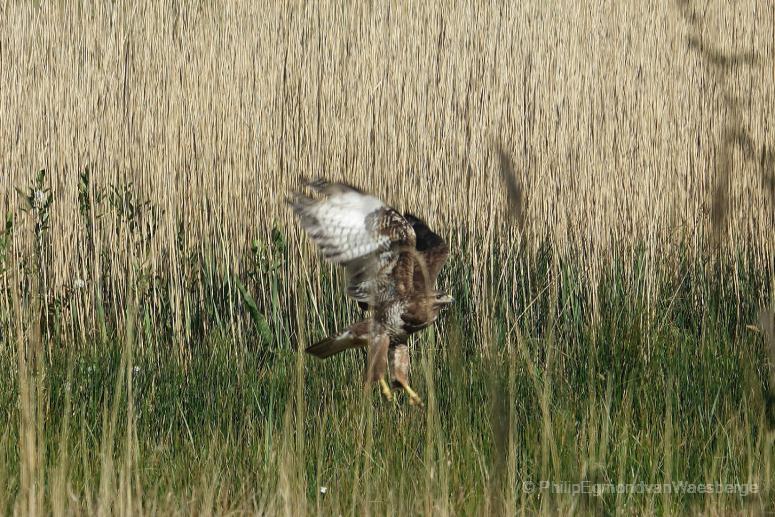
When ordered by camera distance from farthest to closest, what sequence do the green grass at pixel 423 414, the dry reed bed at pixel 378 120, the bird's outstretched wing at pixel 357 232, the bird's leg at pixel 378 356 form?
the dry reed bed at pixel 378 120 < the bird's leg at pixel 378 356 < the bird's outstretched wing at pixel 357 232 < the green grass at pixel 423 414

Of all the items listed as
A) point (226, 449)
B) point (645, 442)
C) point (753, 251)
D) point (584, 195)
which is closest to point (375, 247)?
point (226, 449)

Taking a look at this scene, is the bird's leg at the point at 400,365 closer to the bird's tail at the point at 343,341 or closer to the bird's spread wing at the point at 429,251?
the bird's tail at the point at 343,341

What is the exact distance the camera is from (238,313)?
3828 millimetres

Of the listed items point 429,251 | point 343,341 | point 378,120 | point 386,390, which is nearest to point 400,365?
point 386,390

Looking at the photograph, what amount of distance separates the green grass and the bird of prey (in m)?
0.17

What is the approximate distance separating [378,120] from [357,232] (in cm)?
170

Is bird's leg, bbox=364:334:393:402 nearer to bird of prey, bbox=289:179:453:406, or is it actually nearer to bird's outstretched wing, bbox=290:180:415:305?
bird of prey, bbox=289:179:453:406

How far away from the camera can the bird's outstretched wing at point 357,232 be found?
260 centimetres

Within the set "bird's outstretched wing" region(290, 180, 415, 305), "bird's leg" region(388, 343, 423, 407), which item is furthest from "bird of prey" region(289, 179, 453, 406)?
"bird's leg" region(388, 343, 423, 407)

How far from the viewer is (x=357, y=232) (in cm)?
262

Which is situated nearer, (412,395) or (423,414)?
(423,414)

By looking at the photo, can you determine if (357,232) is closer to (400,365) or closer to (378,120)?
(400,365)

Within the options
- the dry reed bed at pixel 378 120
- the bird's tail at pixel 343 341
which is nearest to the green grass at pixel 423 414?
the bird's tail at pixel 343 341

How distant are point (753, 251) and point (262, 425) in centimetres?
262
